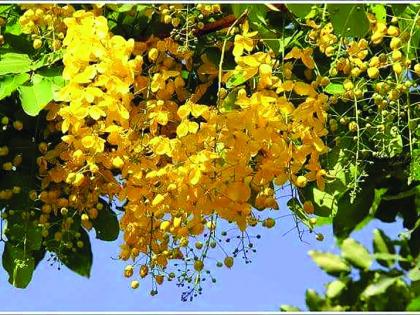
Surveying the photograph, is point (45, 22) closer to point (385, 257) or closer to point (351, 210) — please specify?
point (351, 210)

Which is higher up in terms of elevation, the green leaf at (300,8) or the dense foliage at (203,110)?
the green leaf at (300,8)

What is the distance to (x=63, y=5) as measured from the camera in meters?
2.05

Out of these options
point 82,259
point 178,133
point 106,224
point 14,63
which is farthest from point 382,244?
point 82,259

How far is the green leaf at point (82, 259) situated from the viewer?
2.45m

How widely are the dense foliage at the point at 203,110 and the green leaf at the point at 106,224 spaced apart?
4.3 inches

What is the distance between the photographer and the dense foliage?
186 centimetres

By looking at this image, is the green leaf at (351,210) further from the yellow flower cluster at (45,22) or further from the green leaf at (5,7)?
the green leaf at (5,7)

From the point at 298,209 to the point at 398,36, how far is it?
1.37 feet

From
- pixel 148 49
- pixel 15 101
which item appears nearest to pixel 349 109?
pixel 148 49

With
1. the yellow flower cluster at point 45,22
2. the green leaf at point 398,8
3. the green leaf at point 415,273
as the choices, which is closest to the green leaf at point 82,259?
the yellow flower cluster at point 45,22

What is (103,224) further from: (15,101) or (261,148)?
(261,148)

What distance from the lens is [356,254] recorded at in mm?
1144

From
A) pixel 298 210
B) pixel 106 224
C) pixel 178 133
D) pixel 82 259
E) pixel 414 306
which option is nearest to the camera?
pixel 414 306

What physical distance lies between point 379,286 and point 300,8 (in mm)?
919
